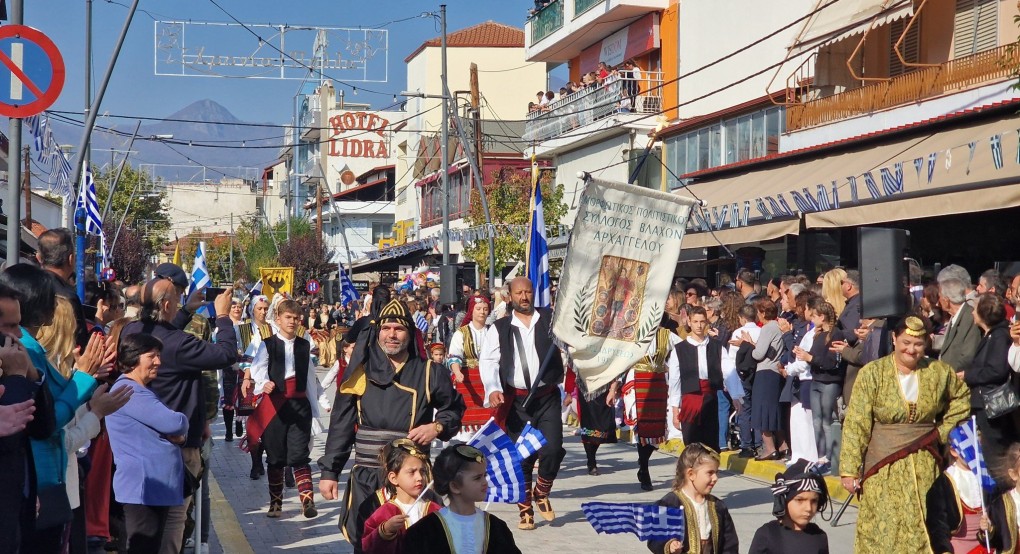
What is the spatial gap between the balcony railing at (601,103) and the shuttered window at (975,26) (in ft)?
36.3

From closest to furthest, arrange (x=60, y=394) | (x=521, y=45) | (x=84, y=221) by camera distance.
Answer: (x=60, y=394) → (x=84, y=221) → (x=521, y=45)

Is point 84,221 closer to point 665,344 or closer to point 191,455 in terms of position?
point 665,344

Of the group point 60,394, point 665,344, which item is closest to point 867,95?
point 665,344

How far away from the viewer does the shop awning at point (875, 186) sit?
14.6 m

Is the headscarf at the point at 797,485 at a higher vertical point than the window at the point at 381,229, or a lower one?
lower

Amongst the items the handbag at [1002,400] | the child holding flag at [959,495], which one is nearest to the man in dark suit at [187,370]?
the child holding flag at [959,495]

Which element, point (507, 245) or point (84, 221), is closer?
point (84, 221)

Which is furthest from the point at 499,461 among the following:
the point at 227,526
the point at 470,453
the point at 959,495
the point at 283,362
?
the point at 283,362

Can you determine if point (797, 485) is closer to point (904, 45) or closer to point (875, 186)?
point (875, 186)

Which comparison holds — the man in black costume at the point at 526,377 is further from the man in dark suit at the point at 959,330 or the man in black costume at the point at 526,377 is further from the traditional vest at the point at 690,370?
the man in dark suit at the point at 959,330

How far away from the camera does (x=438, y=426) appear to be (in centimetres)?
732

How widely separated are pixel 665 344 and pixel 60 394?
7649mm

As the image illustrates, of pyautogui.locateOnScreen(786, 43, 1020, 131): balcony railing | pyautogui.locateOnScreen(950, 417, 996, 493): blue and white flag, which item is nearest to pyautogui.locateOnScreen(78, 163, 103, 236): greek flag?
pyautogui.locateOnScreen(786, 43, 1020, 131): balcony railing

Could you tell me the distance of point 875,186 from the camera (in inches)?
656
